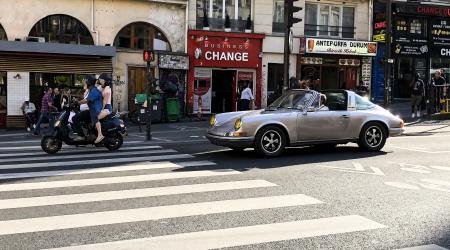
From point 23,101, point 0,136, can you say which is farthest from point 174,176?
point 23,101

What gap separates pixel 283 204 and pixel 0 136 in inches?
524

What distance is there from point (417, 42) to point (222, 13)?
35.4 feet

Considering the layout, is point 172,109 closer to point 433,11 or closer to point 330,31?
point 330,31

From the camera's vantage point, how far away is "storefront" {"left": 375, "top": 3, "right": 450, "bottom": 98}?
27.5 metres

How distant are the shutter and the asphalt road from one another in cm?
946

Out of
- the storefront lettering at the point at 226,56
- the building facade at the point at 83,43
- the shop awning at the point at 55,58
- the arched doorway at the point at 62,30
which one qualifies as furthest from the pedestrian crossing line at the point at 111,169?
the storefront lettering at the point at 226,56

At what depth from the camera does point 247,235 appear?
17.8ft

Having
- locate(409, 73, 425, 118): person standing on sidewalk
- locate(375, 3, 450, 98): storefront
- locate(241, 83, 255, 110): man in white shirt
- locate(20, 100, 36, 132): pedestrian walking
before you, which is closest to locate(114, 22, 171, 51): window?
locate(241, 83, 255, 110): man in white shirt

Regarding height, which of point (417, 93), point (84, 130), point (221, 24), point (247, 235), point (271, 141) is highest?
point (221, 24)

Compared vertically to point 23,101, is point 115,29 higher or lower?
higher

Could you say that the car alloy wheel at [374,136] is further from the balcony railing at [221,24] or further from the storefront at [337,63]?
the balcony railing at [221,24]

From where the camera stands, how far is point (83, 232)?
549cm

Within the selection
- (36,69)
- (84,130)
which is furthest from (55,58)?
(84,130)

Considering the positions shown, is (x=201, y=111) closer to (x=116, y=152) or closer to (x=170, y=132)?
(x=170, y=132)
